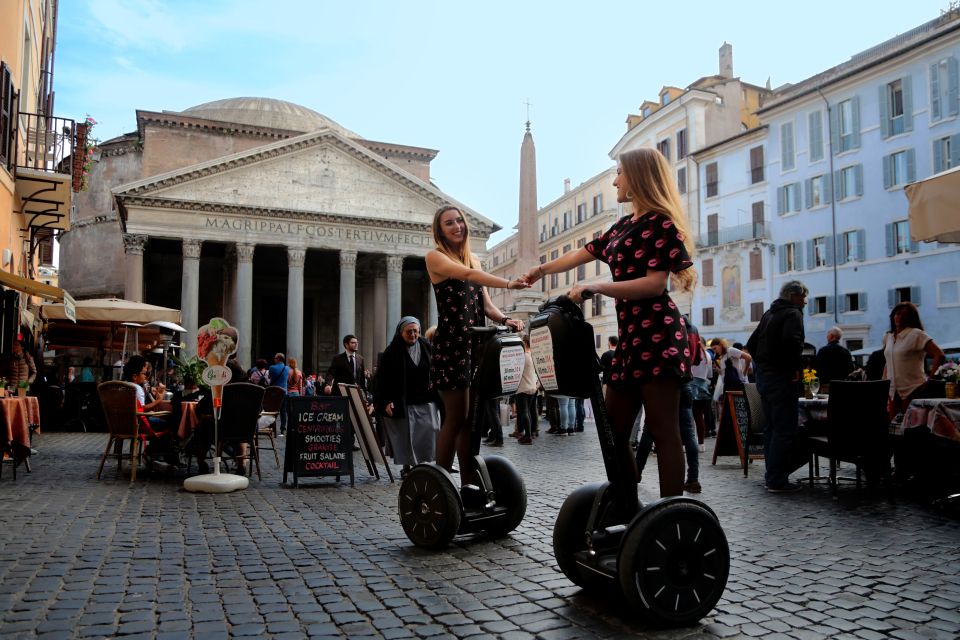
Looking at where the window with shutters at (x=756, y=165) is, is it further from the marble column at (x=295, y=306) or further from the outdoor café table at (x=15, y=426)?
the outdoor café table at (x=15, y=426)

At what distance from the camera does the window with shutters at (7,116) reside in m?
11.4

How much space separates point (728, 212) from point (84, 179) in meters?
29.6

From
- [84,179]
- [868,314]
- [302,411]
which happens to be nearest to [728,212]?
[868,314]

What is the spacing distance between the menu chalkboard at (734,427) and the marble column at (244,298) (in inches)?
947

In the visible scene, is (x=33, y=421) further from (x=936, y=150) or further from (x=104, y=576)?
(x=936, y=150)

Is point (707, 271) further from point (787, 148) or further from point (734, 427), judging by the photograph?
point (734, 427)

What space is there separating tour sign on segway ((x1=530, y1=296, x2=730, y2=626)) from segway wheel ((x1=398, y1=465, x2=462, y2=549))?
2.61 ft

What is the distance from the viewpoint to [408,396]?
693 centimetres

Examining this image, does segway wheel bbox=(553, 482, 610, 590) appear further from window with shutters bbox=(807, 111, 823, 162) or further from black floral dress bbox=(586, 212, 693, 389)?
window with shutters bbox=(807, 111, 823, 162)

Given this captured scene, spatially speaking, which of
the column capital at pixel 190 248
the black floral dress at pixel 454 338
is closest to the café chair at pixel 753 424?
the black floral dress at pixel 454 338

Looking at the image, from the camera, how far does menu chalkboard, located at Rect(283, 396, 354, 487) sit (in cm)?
693

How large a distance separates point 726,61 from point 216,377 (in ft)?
135

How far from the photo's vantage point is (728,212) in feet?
118

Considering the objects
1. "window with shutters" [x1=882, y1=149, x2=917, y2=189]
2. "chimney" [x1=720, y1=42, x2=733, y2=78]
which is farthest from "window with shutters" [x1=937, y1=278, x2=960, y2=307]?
"chimney" [x1=720, y1=42, x2=733, y2=78]
